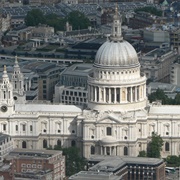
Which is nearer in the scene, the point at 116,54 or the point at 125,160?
the point at 125,160

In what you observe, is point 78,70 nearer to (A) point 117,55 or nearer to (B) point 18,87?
(B) point 18,87

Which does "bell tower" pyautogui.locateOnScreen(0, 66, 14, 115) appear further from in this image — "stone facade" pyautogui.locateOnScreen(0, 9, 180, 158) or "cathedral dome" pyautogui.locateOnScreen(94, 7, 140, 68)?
"cathedral dome" pyautogui.locateOnScreen(94, 7, 140, 68)

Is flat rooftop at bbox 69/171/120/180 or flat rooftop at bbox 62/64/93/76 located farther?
flat rooftop at bbox 62/64/93/76

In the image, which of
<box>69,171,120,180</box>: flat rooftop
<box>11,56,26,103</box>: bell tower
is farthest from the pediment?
<box>69,171,120,180</box>: flat rooftop

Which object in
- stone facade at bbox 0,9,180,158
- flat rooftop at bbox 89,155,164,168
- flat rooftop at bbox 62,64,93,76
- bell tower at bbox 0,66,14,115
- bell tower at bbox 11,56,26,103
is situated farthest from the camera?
flat rooftop at bbox 62,64,93,76

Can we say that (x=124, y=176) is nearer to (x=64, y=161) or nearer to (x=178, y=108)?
(x=64, y=161)

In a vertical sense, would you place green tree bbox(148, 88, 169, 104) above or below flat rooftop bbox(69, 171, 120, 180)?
above

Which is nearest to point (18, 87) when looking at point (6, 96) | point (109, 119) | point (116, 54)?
point (6, 96)

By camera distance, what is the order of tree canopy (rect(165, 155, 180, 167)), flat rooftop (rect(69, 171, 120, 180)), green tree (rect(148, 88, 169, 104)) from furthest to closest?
1. green tree (rect(148, 88, 169, 104))
2. tree canopy (rect(165, 155, 180, 167))
3. flat rooftop (rect(69, 171, 120, 180))
